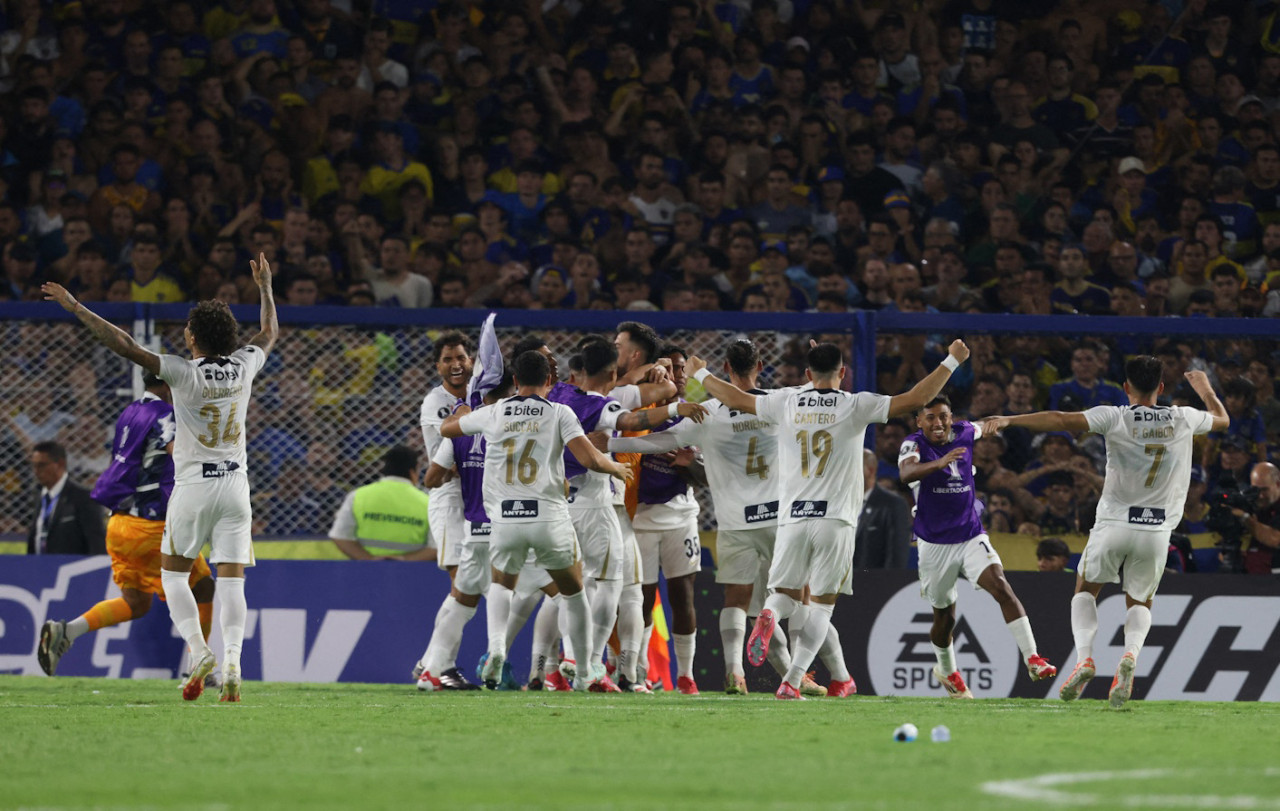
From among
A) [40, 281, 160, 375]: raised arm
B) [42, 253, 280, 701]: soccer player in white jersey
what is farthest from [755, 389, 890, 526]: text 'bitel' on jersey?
[40, 281, 160, 375]: raised arm

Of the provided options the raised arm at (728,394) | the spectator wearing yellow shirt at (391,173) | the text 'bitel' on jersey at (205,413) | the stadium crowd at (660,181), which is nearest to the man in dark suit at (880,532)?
the stadium crowd at (660,181)

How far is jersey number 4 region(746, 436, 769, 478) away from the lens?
11492 millimetres

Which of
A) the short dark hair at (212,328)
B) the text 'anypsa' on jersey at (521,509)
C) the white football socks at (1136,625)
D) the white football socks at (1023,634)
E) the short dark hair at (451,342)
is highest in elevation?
the short dark hair at (212,328)

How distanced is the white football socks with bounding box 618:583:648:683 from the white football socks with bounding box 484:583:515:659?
34.1 inches

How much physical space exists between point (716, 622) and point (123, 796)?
736 cm

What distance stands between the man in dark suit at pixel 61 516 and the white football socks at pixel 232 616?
159 inches

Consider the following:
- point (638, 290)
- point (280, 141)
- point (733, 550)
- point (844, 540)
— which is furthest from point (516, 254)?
point (844, 540)

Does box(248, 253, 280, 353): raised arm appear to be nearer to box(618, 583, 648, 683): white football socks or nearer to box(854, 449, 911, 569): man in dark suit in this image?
box(618, 583, 648, 683): white football socks

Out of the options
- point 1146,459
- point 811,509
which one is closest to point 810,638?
point 811,509

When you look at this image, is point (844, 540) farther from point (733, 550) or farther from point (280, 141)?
point (280, 141)

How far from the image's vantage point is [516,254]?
1630 cm

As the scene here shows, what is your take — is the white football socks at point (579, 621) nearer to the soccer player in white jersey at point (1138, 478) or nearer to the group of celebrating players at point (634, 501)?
the group of celebrating players at point (634, 501)

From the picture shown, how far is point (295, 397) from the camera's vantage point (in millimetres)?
13398

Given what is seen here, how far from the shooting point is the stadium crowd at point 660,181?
13516mm
